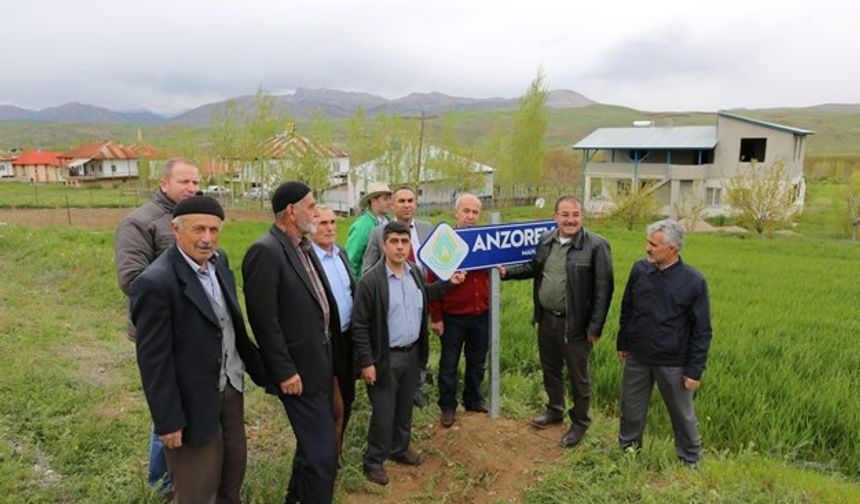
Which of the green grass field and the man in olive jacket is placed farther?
the man in olive jacket

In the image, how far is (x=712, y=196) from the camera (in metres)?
31.6

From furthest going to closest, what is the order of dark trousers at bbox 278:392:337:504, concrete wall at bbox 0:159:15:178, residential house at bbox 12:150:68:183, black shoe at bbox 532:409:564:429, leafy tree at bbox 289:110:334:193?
concrete wall at bbox 0:159:15:178, residential house at bbox 12:150:68:183, leafy tree at bbox 289:110:334:193, black shoe at bbox 532:409:564:429, dark trousers at bbox 278:392:337:504

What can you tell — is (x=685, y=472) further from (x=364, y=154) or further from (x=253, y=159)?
(x=253, y=159)

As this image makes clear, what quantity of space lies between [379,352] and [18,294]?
820cm

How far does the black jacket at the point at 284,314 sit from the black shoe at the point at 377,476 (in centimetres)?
80

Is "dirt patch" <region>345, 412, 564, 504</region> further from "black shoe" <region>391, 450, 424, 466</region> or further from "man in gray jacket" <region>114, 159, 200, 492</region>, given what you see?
"man in gray jacket" <region>114, 159, 200, 492</region>

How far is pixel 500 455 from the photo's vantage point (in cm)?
406

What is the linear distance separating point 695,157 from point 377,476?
33.9m

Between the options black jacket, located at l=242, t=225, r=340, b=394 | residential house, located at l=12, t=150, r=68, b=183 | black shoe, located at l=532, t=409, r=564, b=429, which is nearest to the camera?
black jacket, located at l=242, t=225, r=340, b=394

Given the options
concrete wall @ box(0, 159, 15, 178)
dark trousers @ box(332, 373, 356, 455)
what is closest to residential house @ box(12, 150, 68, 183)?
concrete wall @ box(0, 159, 15, 178)

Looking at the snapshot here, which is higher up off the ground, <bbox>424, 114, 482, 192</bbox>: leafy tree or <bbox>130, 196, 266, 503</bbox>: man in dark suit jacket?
<bbox>424, 114, 482, 192</bbox>: leafy tree

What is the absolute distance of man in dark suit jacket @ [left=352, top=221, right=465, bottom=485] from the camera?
3.69 metres

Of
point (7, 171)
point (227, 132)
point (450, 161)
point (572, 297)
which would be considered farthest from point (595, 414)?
point (7, 171)

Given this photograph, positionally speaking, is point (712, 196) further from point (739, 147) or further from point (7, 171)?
point (7, 171)
